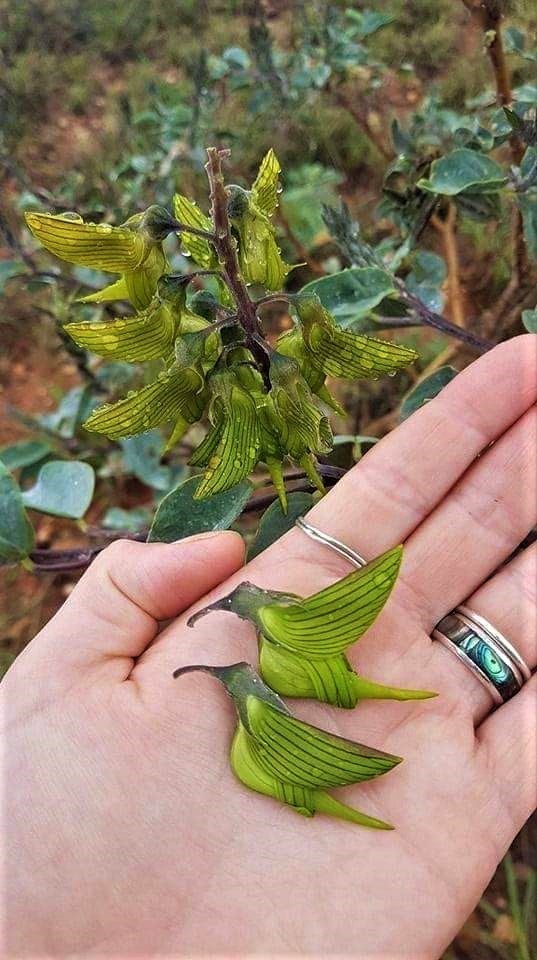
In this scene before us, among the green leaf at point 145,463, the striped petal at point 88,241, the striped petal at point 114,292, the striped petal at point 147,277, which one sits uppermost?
the striped petal at point 88,241

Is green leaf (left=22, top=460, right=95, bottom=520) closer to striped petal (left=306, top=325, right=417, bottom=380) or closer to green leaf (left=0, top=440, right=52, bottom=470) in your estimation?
green leaf (left=0, top=440, right=52, bottom=470)

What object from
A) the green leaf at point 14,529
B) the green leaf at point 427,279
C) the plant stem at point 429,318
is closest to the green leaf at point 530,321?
the plant stem at point 429,318

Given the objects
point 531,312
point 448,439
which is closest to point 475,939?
point 448,439

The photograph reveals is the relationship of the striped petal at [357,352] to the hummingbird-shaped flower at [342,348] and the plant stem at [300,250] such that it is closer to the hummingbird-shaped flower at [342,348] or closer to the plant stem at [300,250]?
the hummingbird-shaped flower at [342,348]

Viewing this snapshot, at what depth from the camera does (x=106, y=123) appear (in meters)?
3.02

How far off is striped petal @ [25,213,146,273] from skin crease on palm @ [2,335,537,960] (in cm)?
A: 39

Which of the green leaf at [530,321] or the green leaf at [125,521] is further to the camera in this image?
the green leaf at [125,521]

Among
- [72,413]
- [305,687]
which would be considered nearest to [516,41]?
[72,413]

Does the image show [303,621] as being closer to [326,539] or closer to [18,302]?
[326,539]

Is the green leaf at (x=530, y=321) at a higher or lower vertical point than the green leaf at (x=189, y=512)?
higher

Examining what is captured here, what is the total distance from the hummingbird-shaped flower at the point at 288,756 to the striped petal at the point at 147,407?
0.27 metres

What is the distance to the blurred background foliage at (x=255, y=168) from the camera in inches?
58.7

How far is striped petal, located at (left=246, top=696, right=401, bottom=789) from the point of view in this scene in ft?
2.72

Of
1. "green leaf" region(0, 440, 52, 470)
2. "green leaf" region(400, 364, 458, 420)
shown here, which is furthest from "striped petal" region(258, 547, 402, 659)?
"green leaf" region(0, 440, 52, 470)
